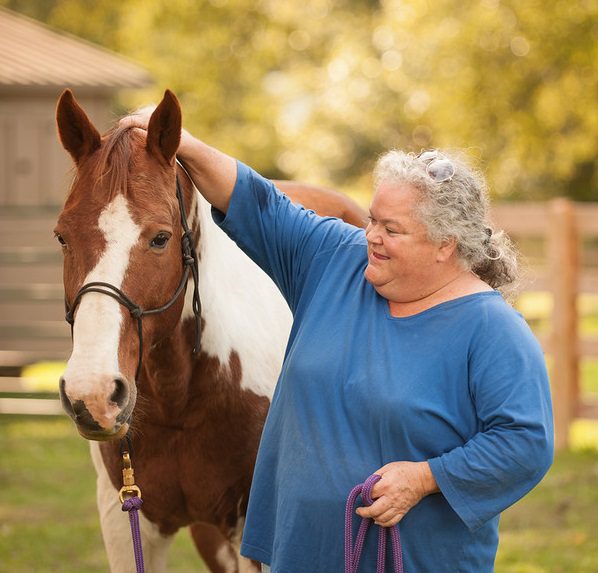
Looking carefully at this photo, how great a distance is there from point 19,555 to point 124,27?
21262 millimetres

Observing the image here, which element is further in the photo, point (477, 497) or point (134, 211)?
point (134, 211)

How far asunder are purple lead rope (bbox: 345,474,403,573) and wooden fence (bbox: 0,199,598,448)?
5.50 metres

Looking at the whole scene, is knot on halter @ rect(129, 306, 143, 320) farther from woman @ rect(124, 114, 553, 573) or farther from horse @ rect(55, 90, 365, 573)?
woman @ rect(124, 114, 553, 573)

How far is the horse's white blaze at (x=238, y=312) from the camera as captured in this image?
3.09m

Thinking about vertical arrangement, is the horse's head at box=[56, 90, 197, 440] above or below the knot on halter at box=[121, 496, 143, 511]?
above

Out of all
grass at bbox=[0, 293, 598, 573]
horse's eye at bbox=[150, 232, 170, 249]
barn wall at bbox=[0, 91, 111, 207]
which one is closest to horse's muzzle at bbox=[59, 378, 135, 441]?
horse's eye at bbox=[150, 232, 170, 249]

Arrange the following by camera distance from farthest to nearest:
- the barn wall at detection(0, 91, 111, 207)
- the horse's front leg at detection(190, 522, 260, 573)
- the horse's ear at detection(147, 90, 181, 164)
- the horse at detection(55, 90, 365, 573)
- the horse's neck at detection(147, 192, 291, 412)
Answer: the barn wall at detection(0, 91, 111, 207), the horse's front leg at detection(190, 522, 260, 573), the horse's neck at detection(147, 192, 291, 412), the horse's ear at detection(147, 90, 181, 164), the horse at detection(55, 90, 365, 573)

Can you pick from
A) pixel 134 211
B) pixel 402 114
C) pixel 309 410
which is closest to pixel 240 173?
pixel 134 211

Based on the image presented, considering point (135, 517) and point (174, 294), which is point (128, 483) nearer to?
point (135, 517)

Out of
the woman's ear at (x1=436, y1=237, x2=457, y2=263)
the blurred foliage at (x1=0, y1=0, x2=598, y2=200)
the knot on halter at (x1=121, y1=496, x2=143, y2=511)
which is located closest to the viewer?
the woman's ear at (x1=436, y1=237, x2=457, y2=263)

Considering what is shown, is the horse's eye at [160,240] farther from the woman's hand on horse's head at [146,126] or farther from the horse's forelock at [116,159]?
the woman's hand on horse's head at [146,126]

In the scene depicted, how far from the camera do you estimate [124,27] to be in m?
24.9

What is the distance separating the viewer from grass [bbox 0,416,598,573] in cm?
517

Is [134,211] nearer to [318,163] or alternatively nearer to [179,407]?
[179,407]
